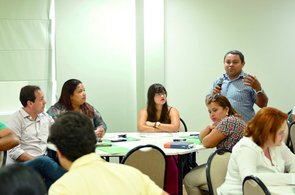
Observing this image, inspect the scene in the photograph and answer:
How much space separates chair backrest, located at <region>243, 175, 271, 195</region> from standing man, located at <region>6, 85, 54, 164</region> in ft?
7.72

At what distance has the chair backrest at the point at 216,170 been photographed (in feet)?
9.18

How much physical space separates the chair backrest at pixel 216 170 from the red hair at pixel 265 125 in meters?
0.36

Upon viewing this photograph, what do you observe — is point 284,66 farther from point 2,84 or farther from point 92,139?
point 92,139

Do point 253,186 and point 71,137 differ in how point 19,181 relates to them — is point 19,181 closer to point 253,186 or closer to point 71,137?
point 71,137

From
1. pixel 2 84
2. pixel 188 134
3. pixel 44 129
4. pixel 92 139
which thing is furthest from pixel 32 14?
pixel 92 139

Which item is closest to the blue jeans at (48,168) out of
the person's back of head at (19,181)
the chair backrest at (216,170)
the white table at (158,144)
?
the white table at (158,144)

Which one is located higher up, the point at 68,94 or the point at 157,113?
the point at 68,94

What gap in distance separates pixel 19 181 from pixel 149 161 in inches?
79.9

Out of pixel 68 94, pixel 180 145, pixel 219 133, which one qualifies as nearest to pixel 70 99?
pixel 68 94

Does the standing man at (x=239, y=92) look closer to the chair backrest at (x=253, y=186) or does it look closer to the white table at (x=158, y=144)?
the white table at (x=158, y=144)

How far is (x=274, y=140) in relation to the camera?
2656mm

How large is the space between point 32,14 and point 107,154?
118 inches

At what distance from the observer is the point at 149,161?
3.24m

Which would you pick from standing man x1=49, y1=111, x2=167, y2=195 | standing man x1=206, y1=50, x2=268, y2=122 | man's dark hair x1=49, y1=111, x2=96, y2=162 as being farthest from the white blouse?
standing man x1=206, y1=50, x2=268, y2=122
